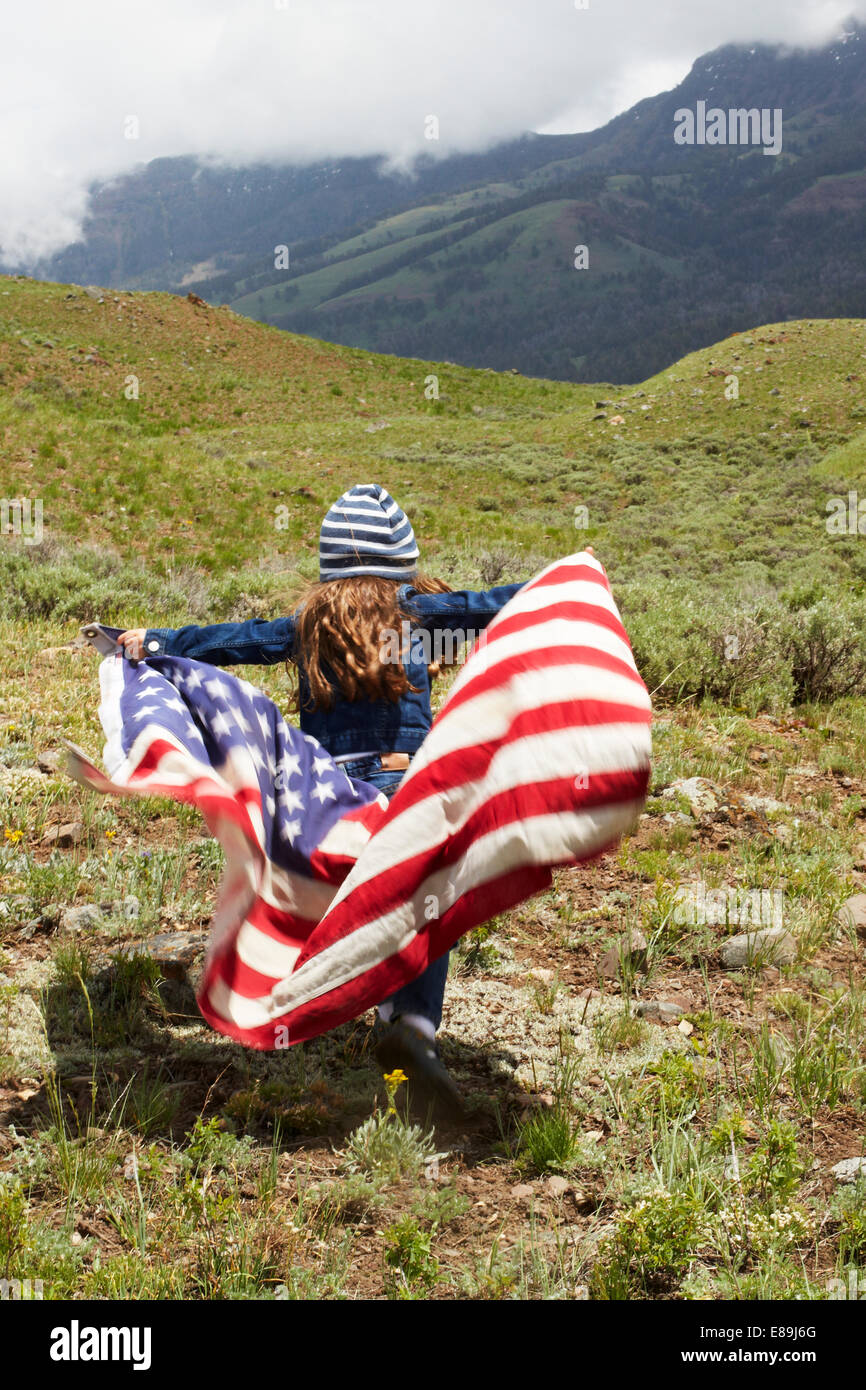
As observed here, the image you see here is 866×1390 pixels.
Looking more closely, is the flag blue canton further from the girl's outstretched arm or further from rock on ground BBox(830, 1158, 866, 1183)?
rock on ground BBox(830, 1158, 866, 1183)

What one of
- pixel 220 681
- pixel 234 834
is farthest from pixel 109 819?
pixel 234 834

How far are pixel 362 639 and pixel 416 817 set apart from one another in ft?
2.81

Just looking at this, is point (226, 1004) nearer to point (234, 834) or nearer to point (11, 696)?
point (234, 834)

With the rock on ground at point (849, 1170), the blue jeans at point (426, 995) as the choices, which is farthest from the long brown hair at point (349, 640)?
the rock on ground at point (849, 1170)

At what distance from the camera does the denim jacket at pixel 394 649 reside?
3211 mm

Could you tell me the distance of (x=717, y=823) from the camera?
15.5 ft

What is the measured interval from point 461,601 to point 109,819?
7.28 feet

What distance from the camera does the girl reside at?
3.13m

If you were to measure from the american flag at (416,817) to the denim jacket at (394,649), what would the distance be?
37cm

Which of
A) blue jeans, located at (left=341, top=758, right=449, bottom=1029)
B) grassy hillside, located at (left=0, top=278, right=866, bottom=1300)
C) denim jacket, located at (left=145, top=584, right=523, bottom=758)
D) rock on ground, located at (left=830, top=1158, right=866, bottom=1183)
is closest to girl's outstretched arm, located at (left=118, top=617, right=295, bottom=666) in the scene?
denim jacket, located at (left=145, top=584, right=523, bottom=758)

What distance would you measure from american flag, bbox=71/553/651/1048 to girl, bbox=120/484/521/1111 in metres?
0.38

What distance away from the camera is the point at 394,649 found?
124 inches

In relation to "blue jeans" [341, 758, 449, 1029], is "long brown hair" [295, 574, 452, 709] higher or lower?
higher
